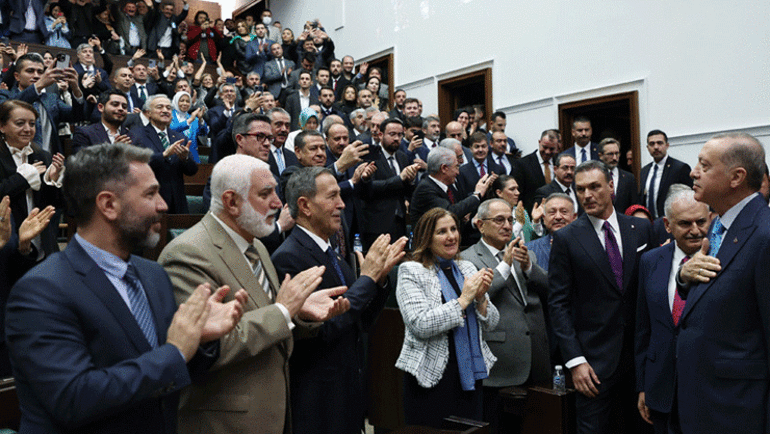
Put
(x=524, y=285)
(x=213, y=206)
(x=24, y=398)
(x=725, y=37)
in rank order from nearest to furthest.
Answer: (x=24, y=398), (x=213, y=206), (x=524, y=285), (x=725, y=37)

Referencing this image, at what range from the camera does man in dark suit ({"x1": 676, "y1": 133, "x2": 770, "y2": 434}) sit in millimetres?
1841

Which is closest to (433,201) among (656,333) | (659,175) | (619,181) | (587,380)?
(587,380)

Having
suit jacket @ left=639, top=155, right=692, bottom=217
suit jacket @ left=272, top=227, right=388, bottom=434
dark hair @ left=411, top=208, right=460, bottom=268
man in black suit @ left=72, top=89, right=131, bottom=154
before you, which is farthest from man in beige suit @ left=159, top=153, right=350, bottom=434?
suit jacket @ left=639, top=155, right=692, bottom=217

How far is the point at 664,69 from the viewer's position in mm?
6422

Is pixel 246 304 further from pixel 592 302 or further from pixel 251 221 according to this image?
pixel 592 302

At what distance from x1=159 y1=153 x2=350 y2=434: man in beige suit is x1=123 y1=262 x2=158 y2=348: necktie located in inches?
8.7

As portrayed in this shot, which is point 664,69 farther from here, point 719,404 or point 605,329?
point 719,404

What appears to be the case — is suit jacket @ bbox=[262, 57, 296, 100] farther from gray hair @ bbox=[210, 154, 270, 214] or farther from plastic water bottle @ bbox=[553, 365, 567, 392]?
gray hair @ bbox=[210, 154, 270, 214]

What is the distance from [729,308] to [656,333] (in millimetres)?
463

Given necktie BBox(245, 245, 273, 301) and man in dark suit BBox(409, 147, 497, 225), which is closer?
necktie BBox(245, 245, 273, 301)

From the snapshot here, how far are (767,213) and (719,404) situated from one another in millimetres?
572

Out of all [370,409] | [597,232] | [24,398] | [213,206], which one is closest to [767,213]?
[597,232]

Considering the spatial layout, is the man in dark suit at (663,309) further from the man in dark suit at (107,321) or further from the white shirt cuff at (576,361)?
the man in dark suit at (107,321)

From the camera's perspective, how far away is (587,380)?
246 cm
